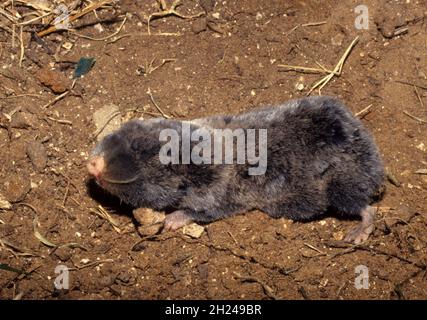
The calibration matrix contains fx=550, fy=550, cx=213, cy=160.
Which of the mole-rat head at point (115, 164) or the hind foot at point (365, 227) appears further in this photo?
the hind foot at point (365, 227)

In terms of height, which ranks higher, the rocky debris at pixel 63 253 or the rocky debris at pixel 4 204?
the rocky debris at pixel 4 204

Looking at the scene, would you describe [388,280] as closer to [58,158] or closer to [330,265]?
[330,265]

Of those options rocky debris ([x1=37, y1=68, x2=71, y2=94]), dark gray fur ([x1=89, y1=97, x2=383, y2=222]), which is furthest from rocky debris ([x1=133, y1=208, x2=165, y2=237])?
rocky debris ([x1=37, y1=68, x2=71, y2=94])

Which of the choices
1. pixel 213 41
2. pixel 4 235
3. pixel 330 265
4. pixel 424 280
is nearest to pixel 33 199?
pixel 4 235

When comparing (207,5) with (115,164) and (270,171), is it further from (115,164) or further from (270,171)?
(115,164)

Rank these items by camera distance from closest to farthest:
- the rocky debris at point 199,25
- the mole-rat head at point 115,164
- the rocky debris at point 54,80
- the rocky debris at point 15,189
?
the mole-rat head at point 115,164 → the rocky debris at point 15,189 → the rocky debris at point 54,80 → the rocky debris at point 199,25

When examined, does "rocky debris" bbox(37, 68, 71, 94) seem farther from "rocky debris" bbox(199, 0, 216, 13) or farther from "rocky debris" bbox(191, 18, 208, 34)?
"rocky debris" bbox(199, 0, 216, 13)

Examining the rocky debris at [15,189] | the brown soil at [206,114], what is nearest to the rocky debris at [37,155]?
the brown soil at [206,114]

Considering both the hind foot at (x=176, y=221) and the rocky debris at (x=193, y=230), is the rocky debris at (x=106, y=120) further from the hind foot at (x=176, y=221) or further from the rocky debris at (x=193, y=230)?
the rocky debris at (x=193, y=230)
